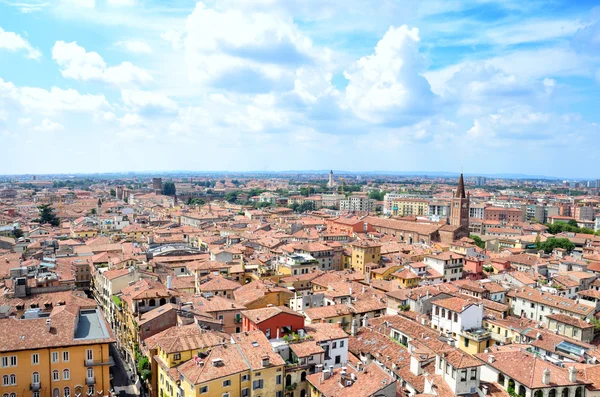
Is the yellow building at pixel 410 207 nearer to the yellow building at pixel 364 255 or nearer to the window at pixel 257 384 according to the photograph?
the yellow building at pixel 364 255

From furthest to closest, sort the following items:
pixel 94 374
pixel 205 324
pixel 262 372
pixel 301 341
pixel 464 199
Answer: pixel 464 199 < pixel 205 324 < pixel 301 341 < pixel 94 374 < pixel 262 372

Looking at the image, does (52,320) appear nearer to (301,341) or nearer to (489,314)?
(301,341)

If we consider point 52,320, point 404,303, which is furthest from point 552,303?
point 52,320

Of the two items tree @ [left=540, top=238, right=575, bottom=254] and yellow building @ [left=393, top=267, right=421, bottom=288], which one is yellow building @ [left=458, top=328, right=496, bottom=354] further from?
tree @ [left=540, top=238, right=575, bottom=254]

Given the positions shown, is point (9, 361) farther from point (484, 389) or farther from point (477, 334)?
point (477, 334)

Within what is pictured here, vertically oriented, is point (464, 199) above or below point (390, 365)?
above

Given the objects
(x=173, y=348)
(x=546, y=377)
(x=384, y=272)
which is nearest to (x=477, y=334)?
(x=546, y=377)

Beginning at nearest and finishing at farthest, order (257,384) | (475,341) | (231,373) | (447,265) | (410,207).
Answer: (231,373) → (257,384) → (475,341) → (447,265) → (410,207)
